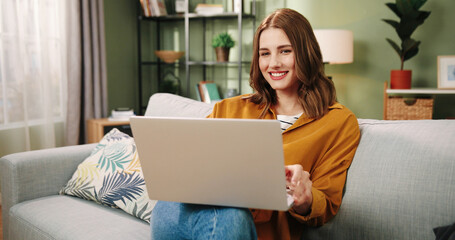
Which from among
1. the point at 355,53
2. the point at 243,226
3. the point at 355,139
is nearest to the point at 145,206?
the point at 243,226

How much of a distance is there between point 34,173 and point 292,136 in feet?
3.50

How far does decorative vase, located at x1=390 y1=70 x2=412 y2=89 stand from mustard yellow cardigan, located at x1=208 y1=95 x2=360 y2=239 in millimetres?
1909

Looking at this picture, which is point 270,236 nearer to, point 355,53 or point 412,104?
point 412,104

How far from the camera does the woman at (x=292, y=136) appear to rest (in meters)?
1.00

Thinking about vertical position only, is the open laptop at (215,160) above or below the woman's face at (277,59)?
below

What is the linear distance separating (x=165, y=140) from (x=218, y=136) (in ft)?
0.45

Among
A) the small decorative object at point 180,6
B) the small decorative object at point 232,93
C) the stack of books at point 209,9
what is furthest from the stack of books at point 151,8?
the small decorative object at point 232,93

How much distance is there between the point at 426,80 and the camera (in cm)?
318

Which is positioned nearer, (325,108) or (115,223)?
(325,108)

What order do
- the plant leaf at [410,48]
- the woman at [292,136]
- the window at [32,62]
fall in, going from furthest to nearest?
the plant leaf at [410,48]
the window at [32,62]
the woman at [292,136]

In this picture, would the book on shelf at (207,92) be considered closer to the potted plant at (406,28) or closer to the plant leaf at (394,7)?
the potted plant at (406,28)

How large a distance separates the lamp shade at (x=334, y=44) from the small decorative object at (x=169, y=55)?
1334 millimetres

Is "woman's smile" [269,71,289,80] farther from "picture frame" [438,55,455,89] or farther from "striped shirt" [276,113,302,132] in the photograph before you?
"picture frame" [438,55,455,89]

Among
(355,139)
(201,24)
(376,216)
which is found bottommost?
(376,216)
